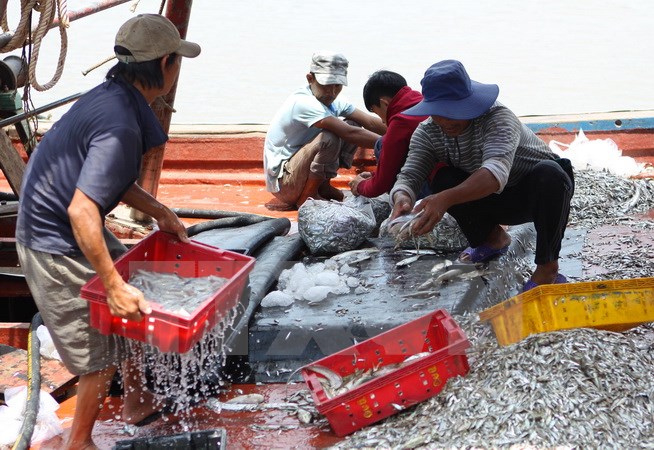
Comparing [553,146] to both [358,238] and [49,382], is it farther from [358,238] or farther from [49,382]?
[49,382]

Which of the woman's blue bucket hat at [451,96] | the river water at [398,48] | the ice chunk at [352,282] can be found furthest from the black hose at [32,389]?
the river water at [398,48]

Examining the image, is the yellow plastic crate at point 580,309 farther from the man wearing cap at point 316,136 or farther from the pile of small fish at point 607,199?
the man wearing cap at point 316,136

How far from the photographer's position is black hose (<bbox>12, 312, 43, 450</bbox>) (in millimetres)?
3092

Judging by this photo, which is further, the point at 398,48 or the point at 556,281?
the point at 398,48

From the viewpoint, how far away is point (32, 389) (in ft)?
11.0

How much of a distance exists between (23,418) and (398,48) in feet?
41.5

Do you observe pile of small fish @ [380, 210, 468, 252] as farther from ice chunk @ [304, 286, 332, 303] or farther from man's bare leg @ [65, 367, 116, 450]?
man's bare leg @ [65, 367, 116, 450]

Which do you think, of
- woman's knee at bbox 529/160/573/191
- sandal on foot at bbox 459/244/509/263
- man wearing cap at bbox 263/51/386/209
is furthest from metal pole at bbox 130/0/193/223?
woman's knee at bbox 529/160/573/191

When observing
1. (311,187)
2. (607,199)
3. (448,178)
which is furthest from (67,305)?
(607,199)

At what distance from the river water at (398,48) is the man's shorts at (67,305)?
312 inches

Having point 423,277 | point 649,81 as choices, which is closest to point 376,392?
point 423,277

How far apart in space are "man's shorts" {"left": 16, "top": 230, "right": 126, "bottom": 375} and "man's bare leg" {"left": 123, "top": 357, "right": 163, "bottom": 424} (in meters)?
0.27

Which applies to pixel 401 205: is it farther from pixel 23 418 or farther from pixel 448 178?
pixel 23 418

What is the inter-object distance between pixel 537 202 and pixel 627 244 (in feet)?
4.00
